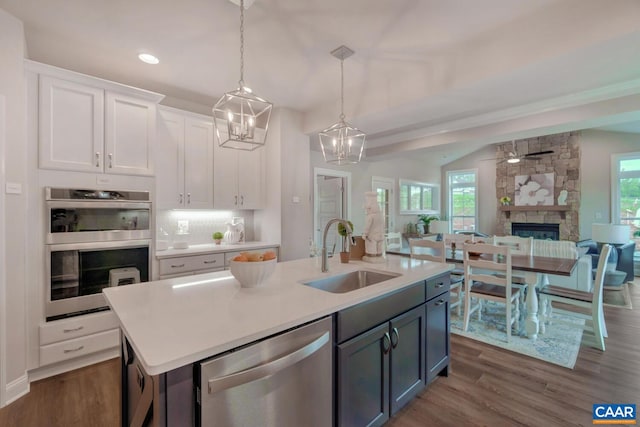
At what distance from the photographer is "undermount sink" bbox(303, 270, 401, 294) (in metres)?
1.94

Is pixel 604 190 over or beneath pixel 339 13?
beneath

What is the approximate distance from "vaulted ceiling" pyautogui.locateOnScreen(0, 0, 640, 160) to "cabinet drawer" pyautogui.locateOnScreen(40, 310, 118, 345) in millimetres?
2395

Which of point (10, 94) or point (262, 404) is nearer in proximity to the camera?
point (262, 404)

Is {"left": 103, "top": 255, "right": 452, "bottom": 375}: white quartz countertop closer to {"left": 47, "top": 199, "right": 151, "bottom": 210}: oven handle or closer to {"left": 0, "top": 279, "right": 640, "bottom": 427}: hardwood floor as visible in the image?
{"left": 0, "top": 279, "right": 640, "bottom": 427}: hardwood floor

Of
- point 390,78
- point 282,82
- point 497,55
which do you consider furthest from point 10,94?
point 497,55

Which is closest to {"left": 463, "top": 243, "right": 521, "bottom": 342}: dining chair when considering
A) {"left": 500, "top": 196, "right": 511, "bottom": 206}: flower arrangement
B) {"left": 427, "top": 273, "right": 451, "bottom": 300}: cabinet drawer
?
{"left": 427, "top": 273, "right": 451, "bottom": 300}: cabinet drawer

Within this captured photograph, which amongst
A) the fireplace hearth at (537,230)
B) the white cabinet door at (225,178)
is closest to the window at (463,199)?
the fireplace hearth at (537,230)

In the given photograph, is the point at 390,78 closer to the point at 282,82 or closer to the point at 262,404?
the point at 282,82

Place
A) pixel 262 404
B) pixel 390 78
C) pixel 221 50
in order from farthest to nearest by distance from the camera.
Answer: pixel 390 78 < pixel 221 50 < pixel 262 404

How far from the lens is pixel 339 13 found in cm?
211

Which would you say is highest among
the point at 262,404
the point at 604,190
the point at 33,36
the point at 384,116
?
the point at 33,36

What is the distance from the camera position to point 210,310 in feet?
4.10

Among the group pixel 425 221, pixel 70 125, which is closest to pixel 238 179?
pixel 70 125

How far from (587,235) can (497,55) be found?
6.59 meters
